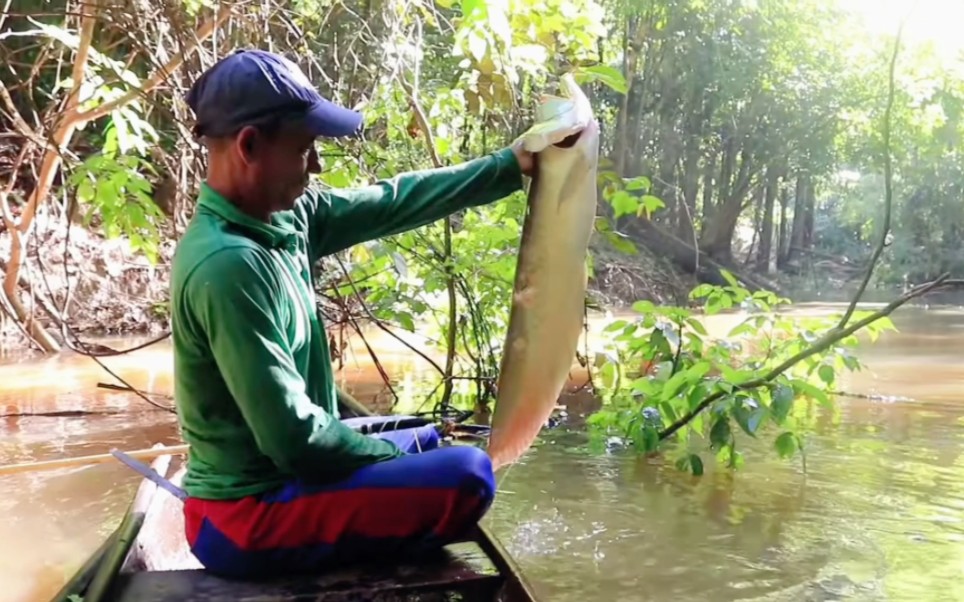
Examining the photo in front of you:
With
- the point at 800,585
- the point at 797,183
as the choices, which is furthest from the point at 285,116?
the point at 797,183

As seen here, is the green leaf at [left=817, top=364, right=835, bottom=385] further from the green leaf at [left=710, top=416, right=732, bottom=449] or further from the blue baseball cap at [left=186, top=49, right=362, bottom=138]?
the blue baseball cap at [left=186, top=49, right=362, bottom=138]

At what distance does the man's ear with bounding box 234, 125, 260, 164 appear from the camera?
1.60m

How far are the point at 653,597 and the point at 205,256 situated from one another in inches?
76.3

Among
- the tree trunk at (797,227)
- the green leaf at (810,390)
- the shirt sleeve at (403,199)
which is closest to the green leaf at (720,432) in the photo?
the green leaf at (810,390)

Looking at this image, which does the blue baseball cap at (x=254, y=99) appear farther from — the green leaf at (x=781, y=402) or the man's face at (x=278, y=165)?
the green leaf at (x=781, y=402)

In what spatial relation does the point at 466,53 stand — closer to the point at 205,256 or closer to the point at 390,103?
the point at 390,103

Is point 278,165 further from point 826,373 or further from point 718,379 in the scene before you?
point 826,373

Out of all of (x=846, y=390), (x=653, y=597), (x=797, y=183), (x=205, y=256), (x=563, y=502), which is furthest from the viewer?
(x=797, y=183)

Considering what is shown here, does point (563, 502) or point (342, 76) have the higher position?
point (342, 76)

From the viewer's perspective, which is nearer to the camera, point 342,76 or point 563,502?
point 563,502

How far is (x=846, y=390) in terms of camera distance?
6688 mm

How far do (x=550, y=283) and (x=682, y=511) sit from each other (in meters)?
2.19

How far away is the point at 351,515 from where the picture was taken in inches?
64.6

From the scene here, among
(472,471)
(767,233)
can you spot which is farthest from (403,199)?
(767,233)
